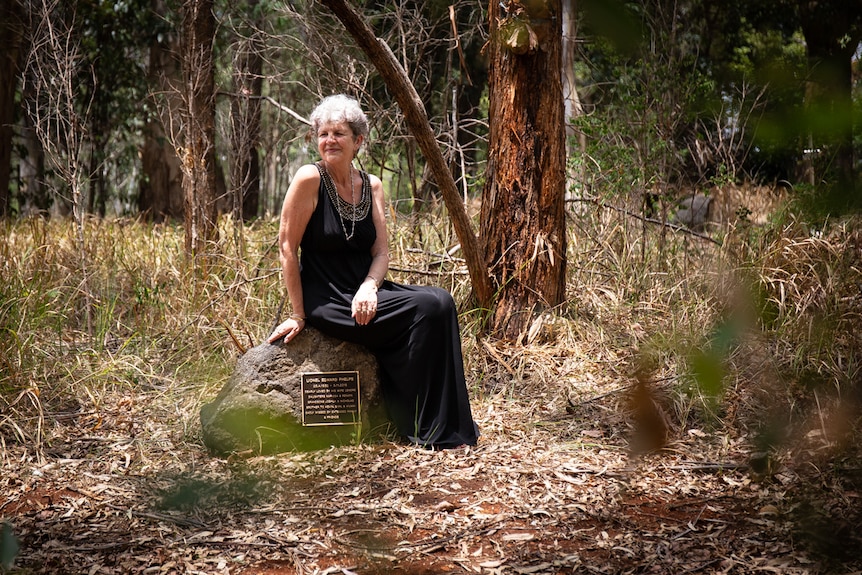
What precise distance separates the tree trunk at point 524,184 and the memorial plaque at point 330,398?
130 cm

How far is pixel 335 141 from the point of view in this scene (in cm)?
399

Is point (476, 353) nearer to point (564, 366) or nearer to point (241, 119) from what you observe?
point (564, 366)

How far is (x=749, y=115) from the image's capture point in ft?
2.79

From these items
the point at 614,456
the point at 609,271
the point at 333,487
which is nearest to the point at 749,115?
the point at 333,487

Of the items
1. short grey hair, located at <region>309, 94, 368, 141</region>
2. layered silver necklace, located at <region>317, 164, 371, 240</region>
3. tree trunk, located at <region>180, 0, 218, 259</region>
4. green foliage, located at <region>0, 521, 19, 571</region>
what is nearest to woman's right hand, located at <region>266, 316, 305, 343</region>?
layered silver necklace, located at <region>317, 164, 371, 240</region>

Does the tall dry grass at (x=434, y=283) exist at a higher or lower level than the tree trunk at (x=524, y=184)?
lower

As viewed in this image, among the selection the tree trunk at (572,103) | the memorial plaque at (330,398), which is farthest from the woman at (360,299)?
the tree trunk at (572,103)

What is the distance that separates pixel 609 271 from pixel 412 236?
1.45 meters

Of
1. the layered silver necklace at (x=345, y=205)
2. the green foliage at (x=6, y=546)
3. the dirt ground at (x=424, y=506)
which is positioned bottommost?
the dirt ground at (x=424, y=506)

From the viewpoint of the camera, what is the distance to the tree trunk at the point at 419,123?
3732 mm

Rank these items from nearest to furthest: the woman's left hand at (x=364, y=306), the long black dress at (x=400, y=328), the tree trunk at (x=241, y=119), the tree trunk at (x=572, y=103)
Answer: the tree trunk at (x=572, y=103) < the woman's left hand at (x=364, y=306) < the long black dress at (x=400, y=328) < the tree trunk at (x=241, y=119)

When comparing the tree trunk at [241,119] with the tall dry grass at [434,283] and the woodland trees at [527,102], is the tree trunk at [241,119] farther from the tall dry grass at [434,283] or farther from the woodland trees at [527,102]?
the tall dry grass at [434,283]

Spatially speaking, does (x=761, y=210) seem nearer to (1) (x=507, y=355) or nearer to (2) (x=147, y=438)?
(1) (x=507, y=355)

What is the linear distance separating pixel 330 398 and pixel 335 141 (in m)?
1.23
